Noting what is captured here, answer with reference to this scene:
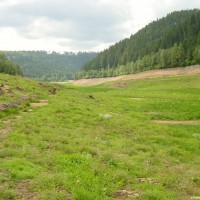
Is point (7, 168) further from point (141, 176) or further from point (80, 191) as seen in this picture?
point (141, 176)

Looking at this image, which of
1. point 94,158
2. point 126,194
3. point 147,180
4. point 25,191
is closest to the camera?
point 25,191

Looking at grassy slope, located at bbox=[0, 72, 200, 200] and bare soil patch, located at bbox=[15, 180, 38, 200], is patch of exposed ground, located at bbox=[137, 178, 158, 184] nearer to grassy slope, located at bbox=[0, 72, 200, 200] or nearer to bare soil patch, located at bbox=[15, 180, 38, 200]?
grassy slope, located at bbox=[0, 72, 200, 200]

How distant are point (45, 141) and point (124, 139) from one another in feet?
19.6

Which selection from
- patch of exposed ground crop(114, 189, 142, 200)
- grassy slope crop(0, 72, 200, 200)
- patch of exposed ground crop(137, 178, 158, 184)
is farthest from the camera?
patch of exposed ground crop(137, 178, 158, 184)

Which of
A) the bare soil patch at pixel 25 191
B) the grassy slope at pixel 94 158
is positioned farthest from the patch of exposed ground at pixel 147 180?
the bare soil patch at pixel 25 191

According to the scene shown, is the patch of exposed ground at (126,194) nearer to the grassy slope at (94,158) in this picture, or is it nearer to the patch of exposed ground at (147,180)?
the grassy slope at (94,158)

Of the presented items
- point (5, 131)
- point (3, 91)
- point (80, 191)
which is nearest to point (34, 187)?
point (80, 191)

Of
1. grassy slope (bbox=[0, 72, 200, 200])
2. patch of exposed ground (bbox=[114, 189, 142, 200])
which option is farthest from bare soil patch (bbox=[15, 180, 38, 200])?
patch of exposed ground (bbox=[114, 189, 142, 200])

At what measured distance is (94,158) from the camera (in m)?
16.5

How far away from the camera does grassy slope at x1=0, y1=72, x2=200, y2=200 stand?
12070mm

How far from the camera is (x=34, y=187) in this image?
11797 mm

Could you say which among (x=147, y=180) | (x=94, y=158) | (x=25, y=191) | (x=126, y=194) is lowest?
(x=147, y=180)

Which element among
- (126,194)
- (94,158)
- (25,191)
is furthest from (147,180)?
(25,191)

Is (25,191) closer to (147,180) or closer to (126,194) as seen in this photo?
(126,194)
